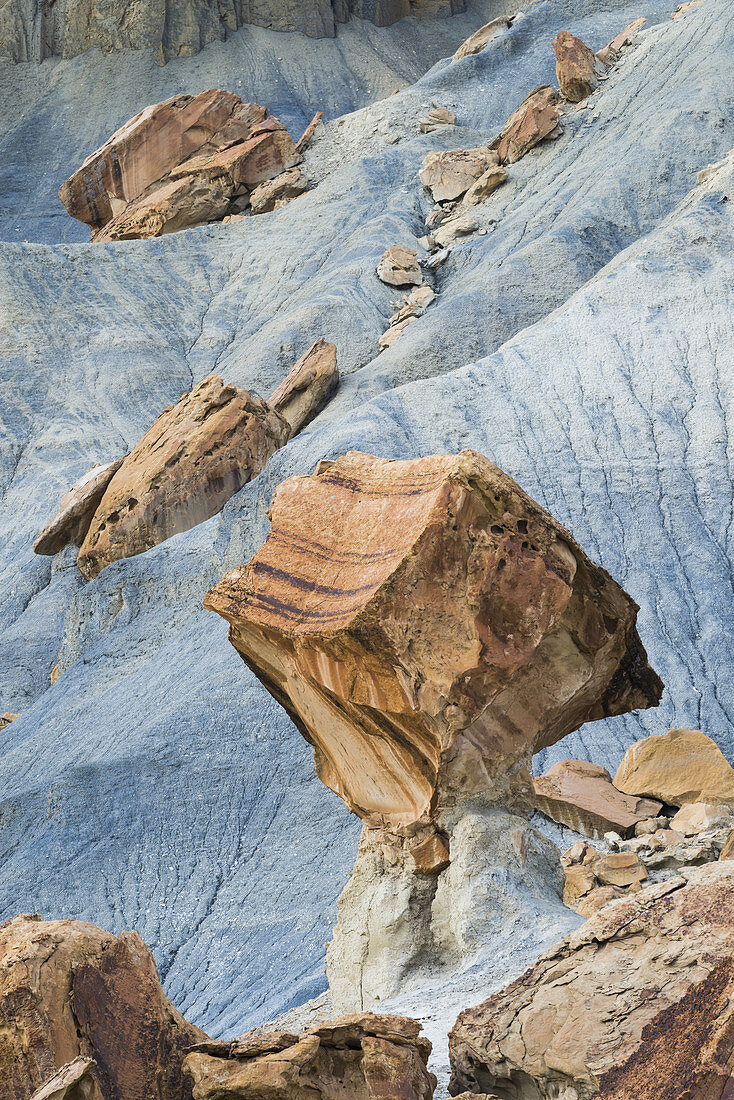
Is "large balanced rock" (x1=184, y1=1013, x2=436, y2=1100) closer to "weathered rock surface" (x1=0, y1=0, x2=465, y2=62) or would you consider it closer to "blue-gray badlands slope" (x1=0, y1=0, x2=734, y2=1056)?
"blue-gray badlands slope" (x1=0, y1=0, x2=734, y2=1056)

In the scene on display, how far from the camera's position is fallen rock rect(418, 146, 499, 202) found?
72.9 ft

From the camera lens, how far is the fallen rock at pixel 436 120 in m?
25.2

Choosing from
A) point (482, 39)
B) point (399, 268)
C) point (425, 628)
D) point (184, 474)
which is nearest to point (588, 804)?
point (425, 628)

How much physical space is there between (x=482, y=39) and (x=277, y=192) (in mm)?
7379

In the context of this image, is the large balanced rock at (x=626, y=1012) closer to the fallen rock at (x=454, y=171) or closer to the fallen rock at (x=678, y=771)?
the fallen rock at (x=678, y=771)

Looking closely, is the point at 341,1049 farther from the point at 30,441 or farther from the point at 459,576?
the point at 30,441

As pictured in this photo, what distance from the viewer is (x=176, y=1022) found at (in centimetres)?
344

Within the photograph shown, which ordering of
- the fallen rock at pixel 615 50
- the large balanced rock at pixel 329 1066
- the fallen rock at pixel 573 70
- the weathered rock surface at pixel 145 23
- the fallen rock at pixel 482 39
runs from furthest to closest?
the weathered rock surface at pixel 145 23 → the fallen rock at pixel 482 39 → the fallen rock at pixel 615 50 → the fallen rock at pixel 573 70 → the large balanced rock at pixel 329 1066

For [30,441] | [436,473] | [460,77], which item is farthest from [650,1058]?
[460,77]

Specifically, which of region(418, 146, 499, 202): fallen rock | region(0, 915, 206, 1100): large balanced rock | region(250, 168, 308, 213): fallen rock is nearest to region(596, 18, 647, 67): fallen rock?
region(418, 146, 499, 202): fallen rock

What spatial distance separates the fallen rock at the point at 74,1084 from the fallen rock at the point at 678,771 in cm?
499

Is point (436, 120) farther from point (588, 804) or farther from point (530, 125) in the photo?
A: point (588, 804)

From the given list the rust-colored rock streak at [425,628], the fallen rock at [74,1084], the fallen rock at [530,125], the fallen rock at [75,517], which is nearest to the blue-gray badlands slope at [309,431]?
the fallen rock at [75,517]

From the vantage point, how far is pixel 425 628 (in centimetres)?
416
